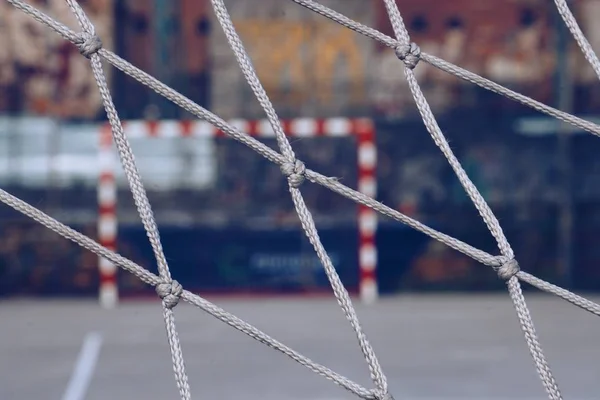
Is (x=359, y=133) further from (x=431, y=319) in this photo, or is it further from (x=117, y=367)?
(x=117, y=367)

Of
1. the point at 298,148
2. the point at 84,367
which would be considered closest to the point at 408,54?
the point at 84,367

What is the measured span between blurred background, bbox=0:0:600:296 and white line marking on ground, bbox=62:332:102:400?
32.8 inches

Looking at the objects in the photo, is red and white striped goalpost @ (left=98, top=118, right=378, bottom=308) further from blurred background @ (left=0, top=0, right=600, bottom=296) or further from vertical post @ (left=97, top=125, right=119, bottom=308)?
blurred background @ (left=0, top=0, right=600, bottom=296)

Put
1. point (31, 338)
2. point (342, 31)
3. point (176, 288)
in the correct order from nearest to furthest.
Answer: point (176, 288)
point (31, 338)
point (342, 31)

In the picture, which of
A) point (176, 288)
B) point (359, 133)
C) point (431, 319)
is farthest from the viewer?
point (359, 133)

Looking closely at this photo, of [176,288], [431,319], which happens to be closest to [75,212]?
[431,319]

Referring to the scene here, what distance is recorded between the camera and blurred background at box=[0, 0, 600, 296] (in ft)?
14.3

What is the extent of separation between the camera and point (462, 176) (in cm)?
145

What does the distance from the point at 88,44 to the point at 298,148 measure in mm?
2942

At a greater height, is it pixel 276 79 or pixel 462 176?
pixel 276 79

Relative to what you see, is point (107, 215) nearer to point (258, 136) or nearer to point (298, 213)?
point (258, 136)

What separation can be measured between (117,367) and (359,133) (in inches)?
56.3

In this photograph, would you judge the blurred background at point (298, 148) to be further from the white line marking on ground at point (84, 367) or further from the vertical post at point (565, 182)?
the white line marking on ground at point (84, 367)

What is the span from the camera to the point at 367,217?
4.09 m
